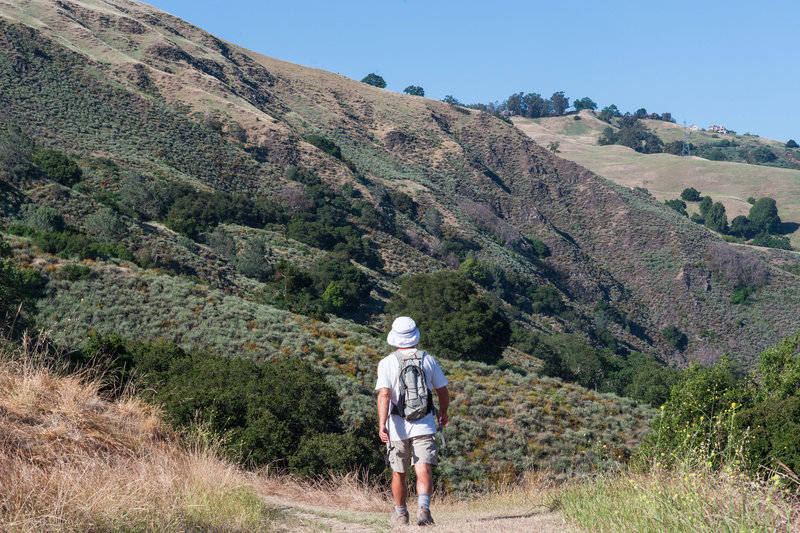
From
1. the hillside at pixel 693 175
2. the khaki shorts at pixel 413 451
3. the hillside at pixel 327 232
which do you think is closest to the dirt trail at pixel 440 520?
the khaki shorts at pixel 413 451

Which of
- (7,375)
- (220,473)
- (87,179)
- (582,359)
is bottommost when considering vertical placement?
(582,359)

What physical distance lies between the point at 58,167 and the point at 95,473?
43.0m

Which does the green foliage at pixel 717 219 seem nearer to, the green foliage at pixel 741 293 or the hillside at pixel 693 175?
the hillside at pixel 693 175

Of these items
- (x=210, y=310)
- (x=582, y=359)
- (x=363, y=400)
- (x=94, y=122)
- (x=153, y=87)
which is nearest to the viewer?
(x=363, y=400)

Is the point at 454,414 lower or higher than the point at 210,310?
lower

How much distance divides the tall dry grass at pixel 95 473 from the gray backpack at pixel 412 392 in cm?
151

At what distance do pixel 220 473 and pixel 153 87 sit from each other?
228 ft

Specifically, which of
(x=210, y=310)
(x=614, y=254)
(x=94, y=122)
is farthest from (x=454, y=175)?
(x=210, y=310)

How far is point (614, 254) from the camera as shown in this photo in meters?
79.2

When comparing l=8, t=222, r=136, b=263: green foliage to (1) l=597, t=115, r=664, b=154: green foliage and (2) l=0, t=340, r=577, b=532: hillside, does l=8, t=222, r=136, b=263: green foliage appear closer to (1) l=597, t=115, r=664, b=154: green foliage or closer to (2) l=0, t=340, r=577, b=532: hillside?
(2) l=0, t=340, r=577, b=532: hillside

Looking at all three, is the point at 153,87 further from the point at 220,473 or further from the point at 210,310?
the point at 220,473

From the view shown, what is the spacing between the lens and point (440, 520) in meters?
6.02

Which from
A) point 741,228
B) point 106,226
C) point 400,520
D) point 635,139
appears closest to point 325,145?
point 106,226

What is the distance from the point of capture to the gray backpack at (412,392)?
5547 mm
